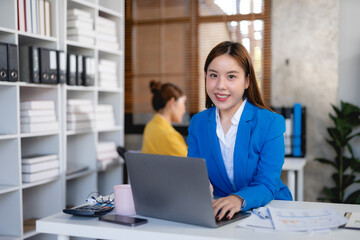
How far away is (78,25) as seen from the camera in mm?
3365

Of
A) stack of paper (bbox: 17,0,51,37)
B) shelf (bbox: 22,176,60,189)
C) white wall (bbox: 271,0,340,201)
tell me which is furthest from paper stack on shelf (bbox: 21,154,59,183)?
white wall (bbox: 271,0,340,201)

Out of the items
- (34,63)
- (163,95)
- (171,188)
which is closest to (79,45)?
(34,63)

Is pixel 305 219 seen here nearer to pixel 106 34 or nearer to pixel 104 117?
pixel 104 117

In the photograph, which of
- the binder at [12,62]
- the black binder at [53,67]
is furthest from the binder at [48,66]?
the binder at [12,62]

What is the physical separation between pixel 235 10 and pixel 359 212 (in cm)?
321

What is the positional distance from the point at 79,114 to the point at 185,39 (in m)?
1.64

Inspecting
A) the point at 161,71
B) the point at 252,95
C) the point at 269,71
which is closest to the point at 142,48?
the point at 161,71

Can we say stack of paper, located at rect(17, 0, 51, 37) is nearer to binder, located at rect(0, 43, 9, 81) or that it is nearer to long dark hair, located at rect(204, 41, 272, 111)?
binder, located at rect(0, 43, 9, 81)

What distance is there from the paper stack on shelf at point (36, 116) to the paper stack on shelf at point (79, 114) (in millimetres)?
229

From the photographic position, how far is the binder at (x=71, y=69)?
10.7ft

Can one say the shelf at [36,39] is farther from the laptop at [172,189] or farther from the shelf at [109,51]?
the laptop at [172,189]

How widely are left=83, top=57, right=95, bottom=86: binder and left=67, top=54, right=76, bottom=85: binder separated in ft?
0.46

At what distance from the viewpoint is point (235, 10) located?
170 inches

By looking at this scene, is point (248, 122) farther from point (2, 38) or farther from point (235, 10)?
point (235, 10)
